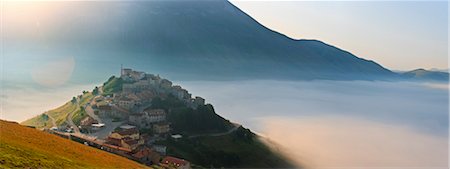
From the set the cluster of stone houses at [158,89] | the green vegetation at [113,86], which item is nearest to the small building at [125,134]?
the cluster of stone houses at [158,89]

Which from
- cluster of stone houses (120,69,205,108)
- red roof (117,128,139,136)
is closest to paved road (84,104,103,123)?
cluster of stone houses (120,69,205,108)

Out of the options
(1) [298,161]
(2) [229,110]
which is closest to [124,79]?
(1) [298,161]

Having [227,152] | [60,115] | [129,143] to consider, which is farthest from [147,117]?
[60,115]

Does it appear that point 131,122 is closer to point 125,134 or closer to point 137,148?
point 125,134

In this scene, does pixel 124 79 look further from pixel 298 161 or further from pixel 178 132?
pixel 298 161

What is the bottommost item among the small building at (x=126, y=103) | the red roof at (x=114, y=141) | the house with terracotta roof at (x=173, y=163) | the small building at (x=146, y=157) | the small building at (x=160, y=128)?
the house with terracotta roof at (x=173, y=163)

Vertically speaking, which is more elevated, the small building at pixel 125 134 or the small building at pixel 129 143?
the small building at pixel 125 134

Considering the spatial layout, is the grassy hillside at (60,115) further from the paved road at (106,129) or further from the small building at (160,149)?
the small building at (160,149)
